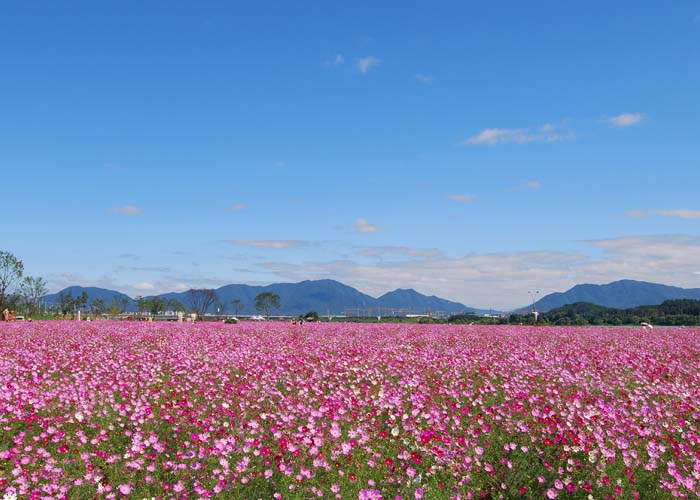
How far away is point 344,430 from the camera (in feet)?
23.6

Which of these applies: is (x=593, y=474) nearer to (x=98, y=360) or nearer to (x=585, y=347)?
(x=98, y=360)

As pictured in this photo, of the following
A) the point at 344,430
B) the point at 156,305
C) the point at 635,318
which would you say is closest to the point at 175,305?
the point at 156,305

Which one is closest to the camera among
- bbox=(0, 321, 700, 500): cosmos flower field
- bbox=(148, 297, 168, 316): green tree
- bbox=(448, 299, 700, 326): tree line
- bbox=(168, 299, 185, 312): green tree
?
bbox=(0, 321, 700, 500): cosmos flower field

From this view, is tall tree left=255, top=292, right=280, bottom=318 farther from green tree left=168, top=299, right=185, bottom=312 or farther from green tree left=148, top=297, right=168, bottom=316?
green tree left=148, top=297, right=168, bottom=316

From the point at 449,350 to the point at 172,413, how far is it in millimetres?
9108

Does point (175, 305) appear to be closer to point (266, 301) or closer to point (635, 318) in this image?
point (266, 301)

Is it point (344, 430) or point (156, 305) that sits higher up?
point (156, 305)

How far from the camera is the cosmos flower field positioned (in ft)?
18.3

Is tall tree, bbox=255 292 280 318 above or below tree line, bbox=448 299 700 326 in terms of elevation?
above

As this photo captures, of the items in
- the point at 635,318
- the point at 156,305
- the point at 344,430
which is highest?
the point at 156,305

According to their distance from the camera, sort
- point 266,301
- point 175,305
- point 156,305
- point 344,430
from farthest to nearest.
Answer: point 266,301
point 175,305
point 156,305
point 344,430

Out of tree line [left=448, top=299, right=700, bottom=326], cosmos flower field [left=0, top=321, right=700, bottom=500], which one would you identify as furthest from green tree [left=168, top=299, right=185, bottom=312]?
cosmos flower field [left=0, top=321, right=700, bottom=500]

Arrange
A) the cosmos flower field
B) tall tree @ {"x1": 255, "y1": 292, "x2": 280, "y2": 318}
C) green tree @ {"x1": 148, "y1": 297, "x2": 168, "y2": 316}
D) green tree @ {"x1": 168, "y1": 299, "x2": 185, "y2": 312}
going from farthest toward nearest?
tall tree @ {"x1": 255, "y1": 292, "x2": 280, "y2": 318} < green tree @ {"x1": 168, "y1": 299, "x2": 185, "y2": 312} < green tree @ {"x1": 148, "y1": 297, "x2": 168, "y2": 316} < the cosmos flower field

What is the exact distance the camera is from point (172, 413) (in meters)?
7.73
